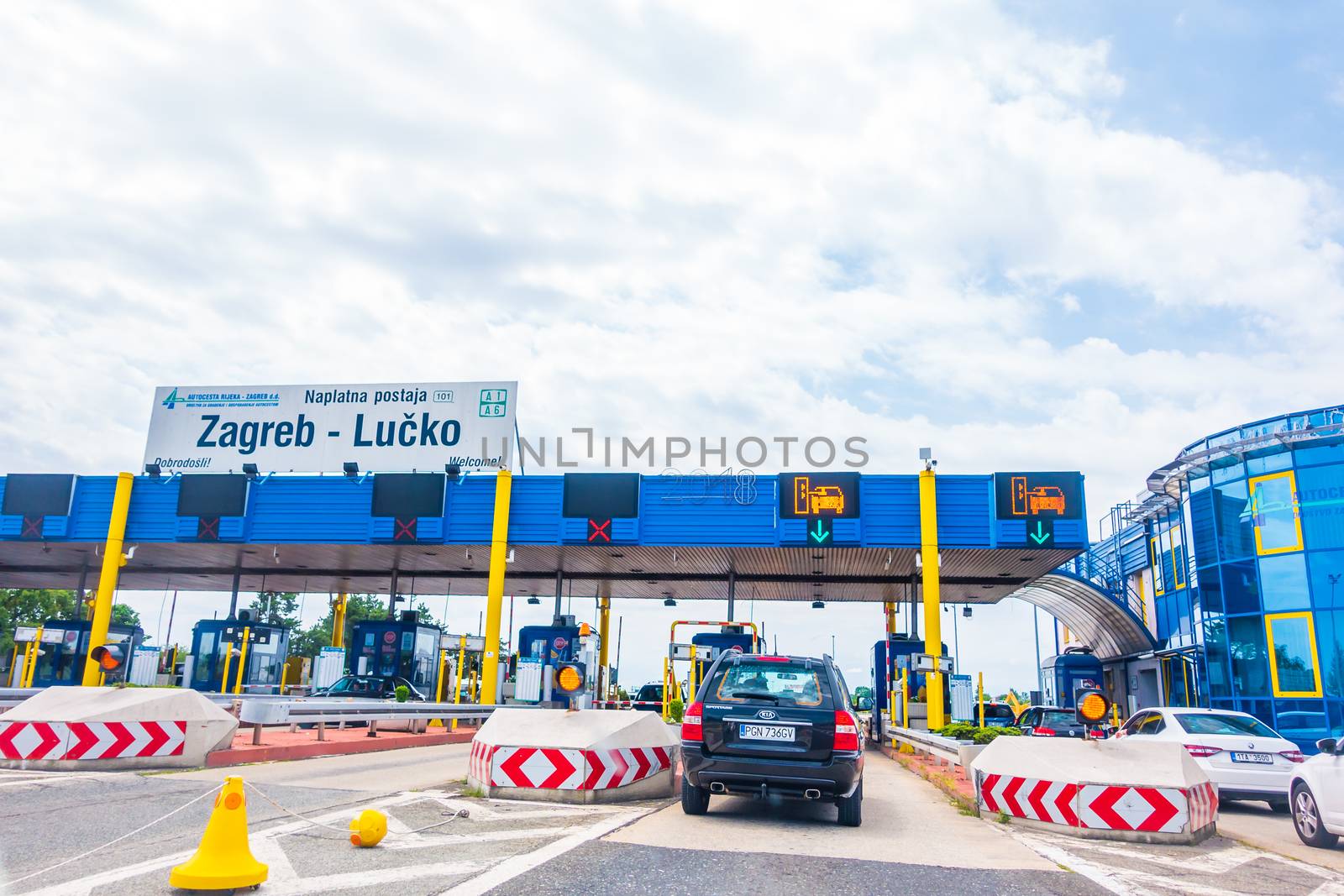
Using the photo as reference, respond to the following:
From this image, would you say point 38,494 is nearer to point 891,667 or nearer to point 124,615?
point 891,667

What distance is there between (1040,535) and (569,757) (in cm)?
1732

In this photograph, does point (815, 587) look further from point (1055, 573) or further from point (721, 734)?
→ point (721, 734)

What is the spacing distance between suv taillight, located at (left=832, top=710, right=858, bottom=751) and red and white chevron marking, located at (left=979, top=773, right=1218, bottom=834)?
186 cm

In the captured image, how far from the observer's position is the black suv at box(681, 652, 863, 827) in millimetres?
8602

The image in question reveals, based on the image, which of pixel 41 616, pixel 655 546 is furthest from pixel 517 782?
pixel 41 616

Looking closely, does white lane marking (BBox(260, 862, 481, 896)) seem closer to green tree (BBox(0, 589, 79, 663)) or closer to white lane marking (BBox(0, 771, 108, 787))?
white lane marking (BBox(0, 771, 108, 787))

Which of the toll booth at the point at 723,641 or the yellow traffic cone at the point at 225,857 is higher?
the toll booth at the point at 723,641

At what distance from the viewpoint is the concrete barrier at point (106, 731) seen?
37.5 feet

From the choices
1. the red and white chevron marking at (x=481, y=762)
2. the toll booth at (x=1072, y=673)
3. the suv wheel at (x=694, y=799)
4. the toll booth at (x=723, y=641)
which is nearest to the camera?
the suv wheel at (x=694, y=799)

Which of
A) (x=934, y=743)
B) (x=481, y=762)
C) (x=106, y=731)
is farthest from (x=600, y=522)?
(x=481, y=762)

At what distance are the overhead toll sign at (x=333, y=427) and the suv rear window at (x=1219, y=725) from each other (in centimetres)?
1847

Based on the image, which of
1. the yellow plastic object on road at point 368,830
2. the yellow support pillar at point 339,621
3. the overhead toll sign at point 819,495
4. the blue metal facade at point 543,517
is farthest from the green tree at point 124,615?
the yellow plastic object on road at point 368,830

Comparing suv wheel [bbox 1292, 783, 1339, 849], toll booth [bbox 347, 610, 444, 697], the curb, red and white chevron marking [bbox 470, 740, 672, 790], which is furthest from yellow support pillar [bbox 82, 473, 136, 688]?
suv wheel [bbox 1292, 783, 1339, 849]

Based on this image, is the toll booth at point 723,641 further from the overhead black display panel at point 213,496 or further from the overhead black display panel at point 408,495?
the overhead black display panel at point 213,496
